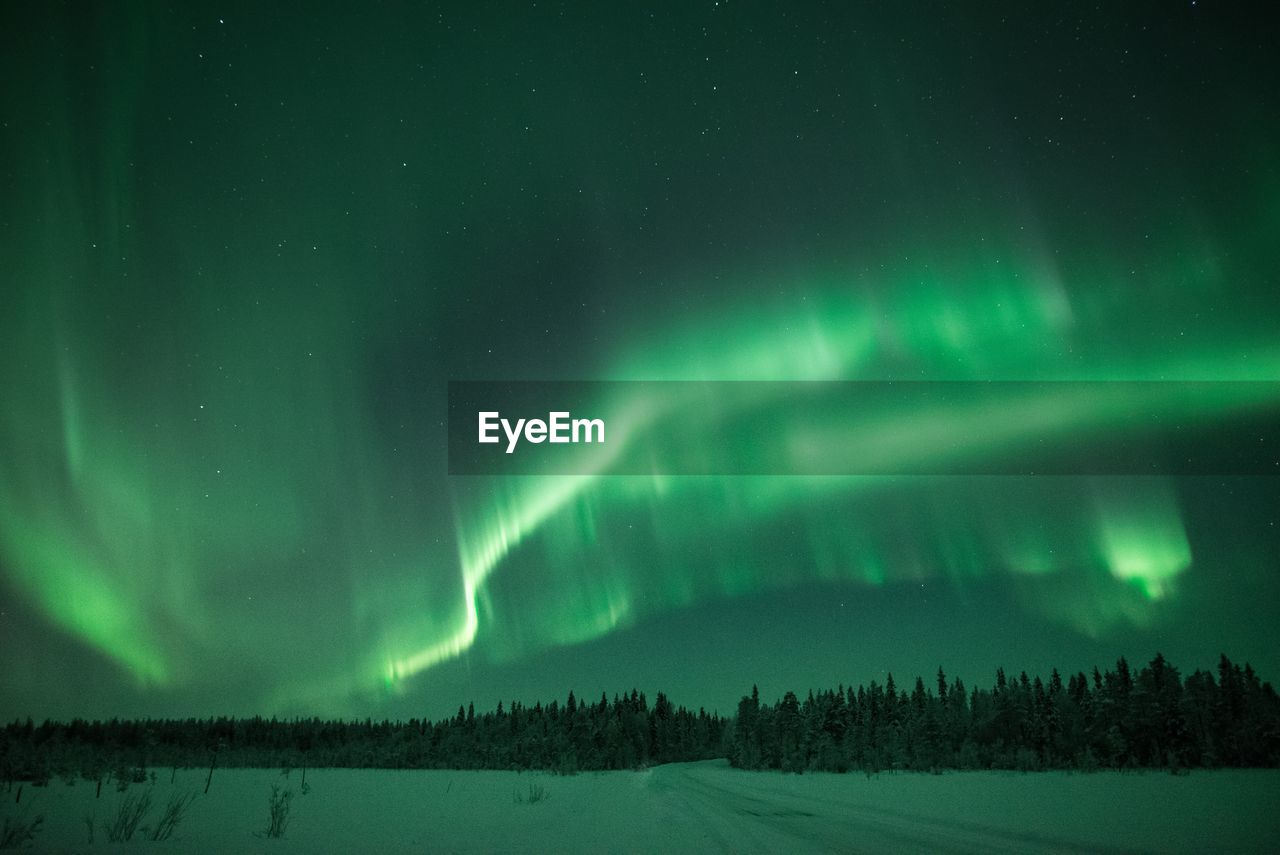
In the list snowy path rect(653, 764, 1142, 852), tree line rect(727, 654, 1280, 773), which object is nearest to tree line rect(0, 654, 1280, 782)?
tree line rect(727, 654, 1280, 773)

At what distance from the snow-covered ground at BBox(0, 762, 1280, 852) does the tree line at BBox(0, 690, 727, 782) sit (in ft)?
21.8

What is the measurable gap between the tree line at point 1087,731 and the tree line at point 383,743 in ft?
71.0

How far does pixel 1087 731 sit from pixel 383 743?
71.4 m

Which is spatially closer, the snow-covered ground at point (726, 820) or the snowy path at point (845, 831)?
the snowy path at point (845, 831)

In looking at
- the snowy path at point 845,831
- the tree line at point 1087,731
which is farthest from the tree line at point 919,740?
the snowy path at point 845,831

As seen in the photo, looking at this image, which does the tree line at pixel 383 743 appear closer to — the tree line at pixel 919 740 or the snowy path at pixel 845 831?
the tree line at pixel 919 740

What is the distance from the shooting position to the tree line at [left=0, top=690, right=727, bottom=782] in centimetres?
4209

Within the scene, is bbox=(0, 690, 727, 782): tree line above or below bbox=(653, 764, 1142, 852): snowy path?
below

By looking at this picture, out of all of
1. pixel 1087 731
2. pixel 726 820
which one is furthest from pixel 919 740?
pixel 726 820

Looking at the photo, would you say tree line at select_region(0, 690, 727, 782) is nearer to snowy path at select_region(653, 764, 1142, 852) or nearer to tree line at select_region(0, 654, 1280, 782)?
tree line at select_region(0, 654, 1280, 782)

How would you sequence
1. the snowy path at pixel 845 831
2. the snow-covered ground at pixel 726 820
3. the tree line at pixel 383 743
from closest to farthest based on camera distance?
the snowy path at pixel 845 831, the snow-covered ground at pixel 726 820, the tree line at pixel 383 743

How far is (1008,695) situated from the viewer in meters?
65.9

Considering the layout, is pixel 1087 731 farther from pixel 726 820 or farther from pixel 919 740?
pixel 726 820

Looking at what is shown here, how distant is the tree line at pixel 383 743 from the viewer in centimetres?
4209
